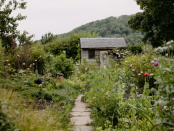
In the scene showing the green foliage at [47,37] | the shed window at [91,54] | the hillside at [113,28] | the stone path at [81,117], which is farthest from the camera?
the green foliage at [47,37]

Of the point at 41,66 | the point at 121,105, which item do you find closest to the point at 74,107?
the point at 121,105

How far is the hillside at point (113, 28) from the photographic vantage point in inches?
1077

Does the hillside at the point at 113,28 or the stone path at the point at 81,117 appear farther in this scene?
the hillside at the point at 113,28

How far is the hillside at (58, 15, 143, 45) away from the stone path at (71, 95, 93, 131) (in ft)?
76.9

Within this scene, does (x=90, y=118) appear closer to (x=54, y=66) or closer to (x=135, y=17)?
(x=54, y=66)

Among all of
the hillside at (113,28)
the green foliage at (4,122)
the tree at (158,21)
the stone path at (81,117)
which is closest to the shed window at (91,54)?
the tree at (158,21)

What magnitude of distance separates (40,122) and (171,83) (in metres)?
1.59

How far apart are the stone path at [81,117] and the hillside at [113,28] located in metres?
23.4

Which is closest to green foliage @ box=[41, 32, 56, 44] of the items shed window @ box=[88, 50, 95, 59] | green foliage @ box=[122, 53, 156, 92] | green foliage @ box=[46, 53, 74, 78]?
shed window @ box=[88, 50, 95, 59]

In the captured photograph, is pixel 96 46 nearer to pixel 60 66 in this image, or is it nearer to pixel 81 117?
pixel 60 66

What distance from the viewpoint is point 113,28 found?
30844 millimetres

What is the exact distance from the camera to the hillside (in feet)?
89.7

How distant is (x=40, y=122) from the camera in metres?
2.16

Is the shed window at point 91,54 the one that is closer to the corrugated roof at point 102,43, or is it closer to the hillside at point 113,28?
the corrugated roof at point 102,43
